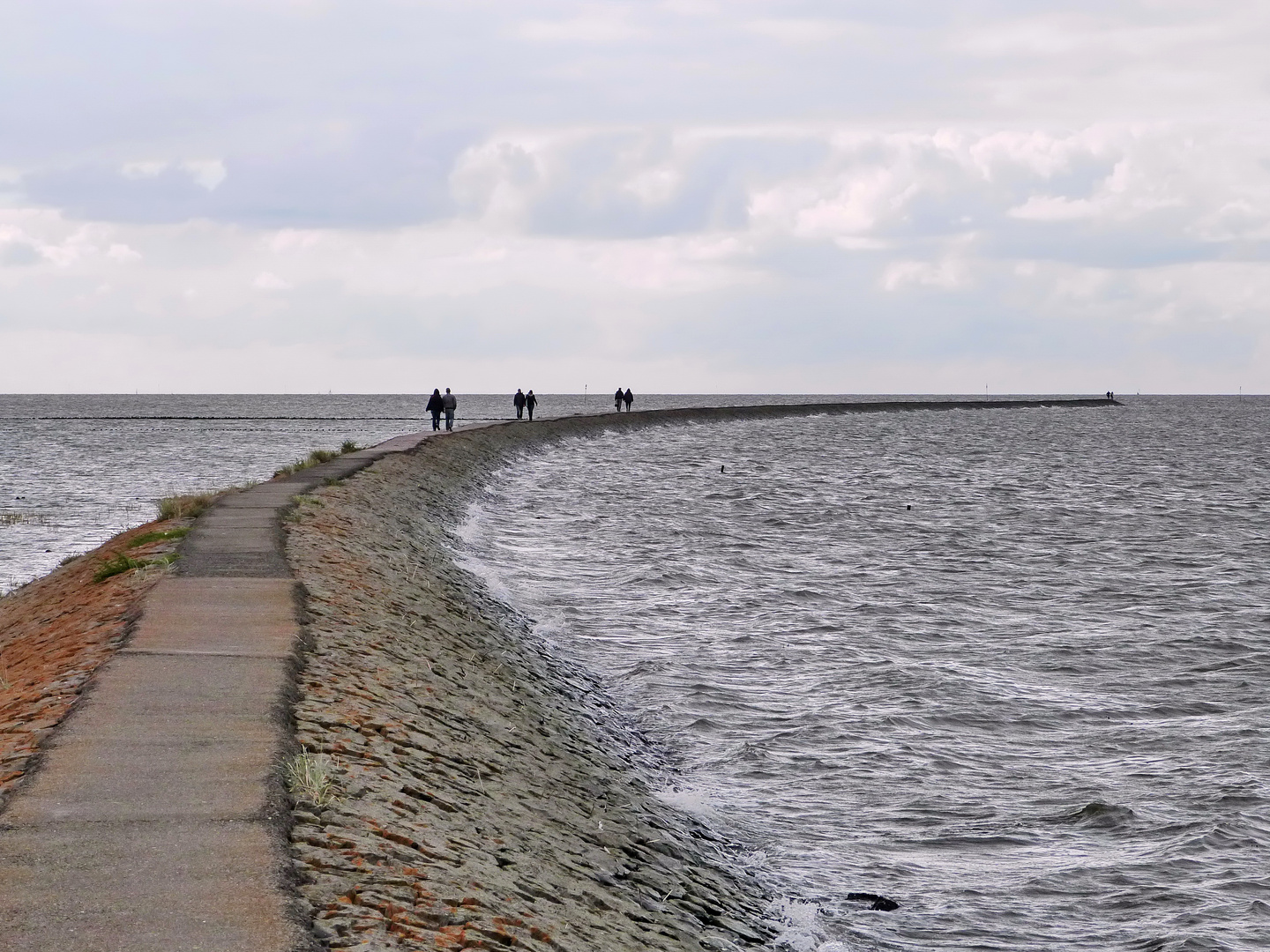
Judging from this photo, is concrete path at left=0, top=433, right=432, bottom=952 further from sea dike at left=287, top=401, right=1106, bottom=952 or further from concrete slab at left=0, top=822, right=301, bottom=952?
sea dike at left=287, top=401, right=1106, bottom=952

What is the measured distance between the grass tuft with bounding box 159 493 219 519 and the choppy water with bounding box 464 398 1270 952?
4936mm

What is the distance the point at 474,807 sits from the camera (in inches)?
320

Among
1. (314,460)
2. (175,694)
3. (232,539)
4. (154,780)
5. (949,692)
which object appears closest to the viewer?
(154,780)

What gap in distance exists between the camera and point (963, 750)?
1275 cm

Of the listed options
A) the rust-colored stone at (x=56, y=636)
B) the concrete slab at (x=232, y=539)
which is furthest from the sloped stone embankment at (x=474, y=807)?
the rust-colored stone at (x=56, y=636)

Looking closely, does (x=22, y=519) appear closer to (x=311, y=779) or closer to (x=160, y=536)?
(x=160, y=536)

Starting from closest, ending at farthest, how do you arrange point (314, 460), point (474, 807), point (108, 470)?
point (474, 807) → point (314, 460) → point (108, 470)

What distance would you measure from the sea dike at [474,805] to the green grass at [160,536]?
2.20 meters

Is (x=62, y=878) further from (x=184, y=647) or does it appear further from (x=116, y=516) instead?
(x=116, y=516)

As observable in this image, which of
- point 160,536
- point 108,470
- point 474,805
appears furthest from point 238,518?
point 108,470

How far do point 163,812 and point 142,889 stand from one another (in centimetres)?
100

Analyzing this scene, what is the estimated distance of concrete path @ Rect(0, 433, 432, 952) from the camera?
211 inches

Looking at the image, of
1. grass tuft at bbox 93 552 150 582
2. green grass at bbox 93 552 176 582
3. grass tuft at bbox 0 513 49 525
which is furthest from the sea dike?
grass tuft at bbox 0 513 49 525

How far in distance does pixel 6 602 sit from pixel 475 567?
760 cm
